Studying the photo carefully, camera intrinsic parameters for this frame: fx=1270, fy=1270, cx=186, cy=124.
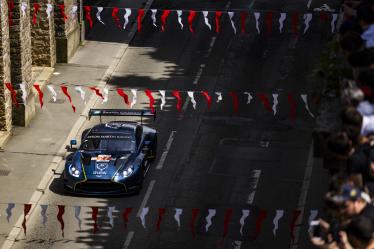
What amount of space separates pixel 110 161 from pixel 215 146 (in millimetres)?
5654

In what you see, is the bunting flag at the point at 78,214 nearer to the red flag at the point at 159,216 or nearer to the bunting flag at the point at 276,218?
the red flag at the point at 159,216

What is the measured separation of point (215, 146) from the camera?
1853 inches

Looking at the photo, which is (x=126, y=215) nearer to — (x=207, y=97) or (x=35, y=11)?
(x=207, y=97)

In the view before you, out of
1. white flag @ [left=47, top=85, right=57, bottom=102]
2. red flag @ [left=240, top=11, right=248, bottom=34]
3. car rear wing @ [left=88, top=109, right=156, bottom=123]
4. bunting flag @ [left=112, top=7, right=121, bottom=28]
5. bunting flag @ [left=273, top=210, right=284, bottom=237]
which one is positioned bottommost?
bunting flag @ [left=112, top=7, right=121, bottom=28]

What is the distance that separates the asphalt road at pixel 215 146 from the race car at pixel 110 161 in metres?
0.48

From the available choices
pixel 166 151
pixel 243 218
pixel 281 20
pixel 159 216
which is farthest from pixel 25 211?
pixel 281 20

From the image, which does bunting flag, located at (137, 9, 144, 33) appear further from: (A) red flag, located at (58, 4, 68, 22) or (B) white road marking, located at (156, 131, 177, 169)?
(B) white road marking, located at (156, 131, 177, 169)

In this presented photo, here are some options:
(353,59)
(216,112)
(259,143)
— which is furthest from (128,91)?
(353,59)

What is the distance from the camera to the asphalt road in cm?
3981

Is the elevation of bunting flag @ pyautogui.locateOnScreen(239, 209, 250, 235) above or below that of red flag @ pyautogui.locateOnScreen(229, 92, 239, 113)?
above

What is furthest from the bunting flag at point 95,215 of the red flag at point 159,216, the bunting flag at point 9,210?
the bunting flag at point 9,210

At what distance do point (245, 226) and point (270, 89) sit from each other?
13.3 meters

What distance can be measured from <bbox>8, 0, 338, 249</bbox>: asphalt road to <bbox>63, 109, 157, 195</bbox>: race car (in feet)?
1.59

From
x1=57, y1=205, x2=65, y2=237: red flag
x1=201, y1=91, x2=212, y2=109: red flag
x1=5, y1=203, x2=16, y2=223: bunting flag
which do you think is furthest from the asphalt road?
x1=5, y1=203, x2=16, y2=223: bunting flag
